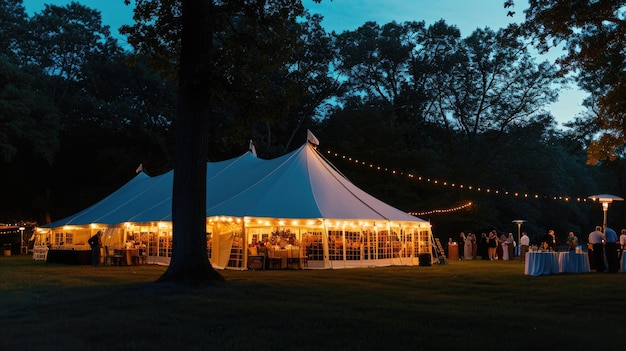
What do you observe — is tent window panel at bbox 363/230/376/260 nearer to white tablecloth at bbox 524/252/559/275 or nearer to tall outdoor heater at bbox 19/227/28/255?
white tablecloth at bbox 524/252/559/275

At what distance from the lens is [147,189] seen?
24172 millimetres

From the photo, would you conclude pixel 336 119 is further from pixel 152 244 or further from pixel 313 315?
pixel 313 315

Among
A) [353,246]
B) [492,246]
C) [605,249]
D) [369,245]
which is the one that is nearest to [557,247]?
[492,246]

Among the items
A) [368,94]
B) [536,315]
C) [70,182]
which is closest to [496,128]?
[368,94]

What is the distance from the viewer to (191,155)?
12.0 m

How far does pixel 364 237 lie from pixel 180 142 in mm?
7998

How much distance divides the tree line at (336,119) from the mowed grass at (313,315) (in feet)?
63.3

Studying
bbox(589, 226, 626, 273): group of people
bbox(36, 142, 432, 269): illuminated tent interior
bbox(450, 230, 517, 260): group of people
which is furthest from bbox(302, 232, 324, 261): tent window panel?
bbox(450, 230, 517, 260): group of people

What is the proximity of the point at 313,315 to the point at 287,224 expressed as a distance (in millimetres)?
9543

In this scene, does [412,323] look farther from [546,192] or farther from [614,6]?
[546,192]

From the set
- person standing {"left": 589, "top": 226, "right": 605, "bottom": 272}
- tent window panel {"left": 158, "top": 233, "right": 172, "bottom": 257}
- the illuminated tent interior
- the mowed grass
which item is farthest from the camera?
tent window panel {"left": 158, "top": 233, "right": 172, "bottom": 257}

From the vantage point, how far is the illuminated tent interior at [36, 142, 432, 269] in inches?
682

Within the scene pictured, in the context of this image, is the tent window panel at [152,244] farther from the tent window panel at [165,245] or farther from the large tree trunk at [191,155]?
the large tree trunk at [191,155]

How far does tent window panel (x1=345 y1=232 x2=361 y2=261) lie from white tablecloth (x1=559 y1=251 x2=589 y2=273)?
5429mm
